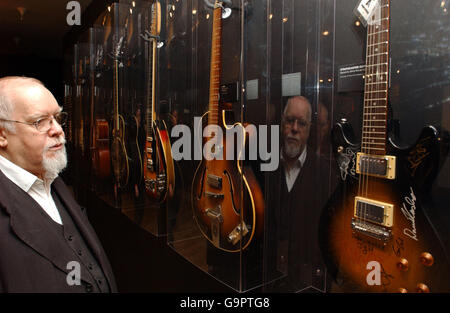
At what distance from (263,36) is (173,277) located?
1.39 metres

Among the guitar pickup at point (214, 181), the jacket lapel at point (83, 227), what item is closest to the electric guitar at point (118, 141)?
the guitar pickup at point (214, 181)

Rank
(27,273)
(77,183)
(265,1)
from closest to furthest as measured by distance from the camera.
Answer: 1. (27,273)
2. (265,1)
3. (77,183)

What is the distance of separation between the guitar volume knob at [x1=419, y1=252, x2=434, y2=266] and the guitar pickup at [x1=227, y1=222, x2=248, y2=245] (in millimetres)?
670

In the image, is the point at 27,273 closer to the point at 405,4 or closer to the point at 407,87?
the point at 407,87

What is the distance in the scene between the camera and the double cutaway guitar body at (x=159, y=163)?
7.18 ft

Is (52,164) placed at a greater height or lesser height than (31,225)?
greater

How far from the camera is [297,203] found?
1565 millimetres

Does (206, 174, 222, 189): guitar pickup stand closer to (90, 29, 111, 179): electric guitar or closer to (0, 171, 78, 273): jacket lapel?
(0, 171, 78, 273): jacket lapel

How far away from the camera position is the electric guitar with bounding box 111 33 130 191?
306cm

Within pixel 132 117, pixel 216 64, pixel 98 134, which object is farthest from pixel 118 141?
pixel 216 64

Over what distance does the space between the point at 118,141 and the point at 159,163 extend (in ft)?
3.60

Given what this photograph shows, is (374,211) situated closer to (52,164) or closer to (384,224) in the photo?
(384,224)
